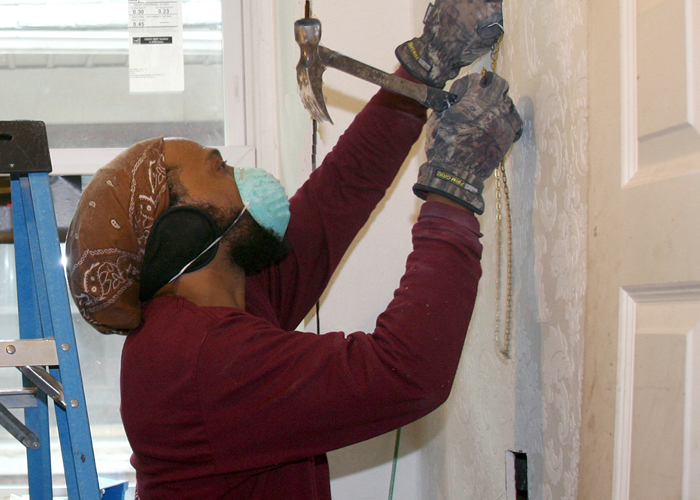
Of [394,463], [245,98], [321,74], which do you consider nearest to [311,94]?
[321,74]

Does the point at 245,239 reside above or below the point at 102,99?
below

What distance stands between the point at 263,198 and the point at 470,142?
39cm

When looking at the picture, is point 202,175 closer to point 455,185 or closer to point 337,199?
A: point 337,199

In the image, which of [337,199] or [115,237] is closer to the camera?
→ [115,237]

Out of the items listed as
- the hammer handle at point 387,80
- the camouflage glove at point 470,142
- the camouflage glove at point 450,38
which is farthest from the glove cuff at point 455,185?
the camouflage glove at point 450,38

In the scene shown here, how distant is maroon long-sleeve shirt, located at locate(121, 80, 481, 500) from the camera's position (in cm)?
82

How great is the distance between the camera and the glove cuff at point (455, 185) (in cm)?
86

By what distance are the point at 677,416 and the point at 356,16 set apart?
1.31 meters

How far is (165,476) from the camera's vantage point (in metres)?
0.94

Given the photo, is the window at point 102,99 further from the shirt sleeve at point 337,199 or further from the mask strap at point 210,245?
the mask strap at point 210,245

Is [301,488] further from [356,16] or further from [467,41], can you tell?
[356,16]

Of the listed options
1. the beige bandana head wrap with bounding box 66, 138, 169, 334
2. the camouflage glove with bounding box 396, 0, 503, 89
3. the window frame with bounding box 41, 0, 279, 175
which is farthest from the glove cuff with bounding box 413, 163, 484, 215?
the window frame with bounding box 41, 0, 279, 175

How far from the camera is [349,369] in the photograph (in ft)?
2.72

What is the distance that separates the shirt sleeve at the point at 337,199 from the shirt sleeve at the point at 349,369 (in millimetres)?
294
